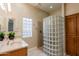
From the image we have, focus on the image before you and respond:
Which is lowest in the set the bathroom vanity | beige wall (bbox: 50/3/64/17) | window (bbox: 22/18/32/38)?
the bathroom vanity

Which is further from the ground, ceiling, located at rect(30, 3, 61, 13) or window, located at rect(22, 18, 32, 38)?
ceiling, located at rect(30, 3, 61, 13)

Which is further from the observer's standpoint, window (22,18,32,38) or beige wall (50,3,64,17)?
beige wall (50,3,64,17)

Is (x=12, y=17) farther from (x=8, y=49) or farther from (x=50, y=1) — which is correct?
(x=50, y=1)

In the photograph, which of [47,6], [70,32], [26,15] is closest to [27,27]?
[26,15]

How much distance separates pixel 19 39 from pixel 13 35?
4.5 inches

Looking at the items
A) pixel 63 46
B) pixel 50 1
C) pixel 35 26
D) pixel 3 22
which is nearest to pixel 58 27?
pixel 63 46

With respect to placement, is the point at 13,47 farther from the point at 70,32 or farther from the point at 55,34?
the point at 70,32

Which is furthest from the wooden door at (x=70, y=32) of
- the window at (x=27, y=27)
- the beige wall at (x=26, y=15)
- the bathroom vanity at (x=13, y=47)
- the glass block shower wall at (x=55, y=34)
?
the bathroom vanity at (x=13, y=47)

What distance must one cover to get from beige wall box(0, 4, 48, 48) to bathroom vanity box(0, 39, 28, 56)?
0.32 feet

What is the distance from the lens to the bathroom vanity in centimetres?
124

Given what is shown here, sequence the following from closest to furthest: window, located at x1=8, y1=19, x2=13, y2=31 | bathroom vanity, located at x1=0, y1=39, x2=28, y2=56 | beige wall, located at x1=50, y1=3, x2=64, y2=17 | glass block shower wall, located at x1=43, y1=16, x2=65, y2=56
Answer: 1. bathroom vanity, located at x1=0, y1=39, x2=28, y2=56
2. window, located at x1=8, y1=19, x2=13, y2=31
3. beige wall, located at x1=50, y1=3, x2=64, y2=17
4. glass block shower wall, located at x1=43, y1=16, x2=65, y2=56

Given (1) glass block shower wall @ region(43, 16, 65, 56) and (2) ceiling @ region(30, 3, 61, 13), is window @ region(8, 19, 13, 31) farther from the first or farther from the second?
(1) glass block shower wall @ region(43, 16, 65, 56)

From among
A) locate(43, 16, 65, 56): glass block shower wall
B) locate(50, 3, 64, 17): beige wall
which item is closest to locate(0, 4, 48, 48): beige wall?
locate(50, 3, 64, 17): beige wall

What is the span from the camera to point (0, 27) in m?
1.38
